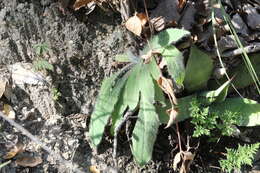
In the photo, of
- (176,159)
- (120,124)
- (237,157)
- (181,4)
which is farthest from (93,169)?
(181,4)

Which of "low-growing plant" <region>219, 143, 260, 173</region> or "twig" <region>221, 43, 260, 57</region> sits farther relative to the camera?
"twig" <region>221, 43, 260, 57</region>

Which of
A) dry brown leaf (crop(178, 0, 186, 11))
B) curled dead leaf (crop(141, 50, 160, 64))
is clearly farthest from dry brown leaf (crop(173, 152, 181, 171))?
dry brown leaf (crop(178, 0, 186, 11))

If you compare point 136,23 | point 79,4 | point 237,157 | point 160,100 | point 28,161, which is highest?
point 79,4

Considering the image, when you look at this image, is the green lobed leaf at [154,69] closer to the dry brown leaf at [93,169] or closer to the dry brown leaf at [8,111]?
the dry brown leaf at [93,169]

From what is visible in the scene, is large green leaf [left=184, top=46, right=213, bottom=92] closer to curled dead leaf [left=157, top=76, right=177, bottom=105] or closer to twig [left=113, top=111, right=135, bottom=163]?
curled dead leaf [left=157, top=76, right=177, bottom=105]

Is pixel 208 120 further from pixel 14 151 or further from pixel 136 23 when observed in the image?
pixel 14 151

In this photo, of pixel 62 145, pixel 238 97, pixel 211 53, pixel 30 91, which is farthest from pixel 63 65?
pixel 238 97

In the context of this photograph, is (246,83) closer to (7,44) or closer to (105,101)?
(105,101)
